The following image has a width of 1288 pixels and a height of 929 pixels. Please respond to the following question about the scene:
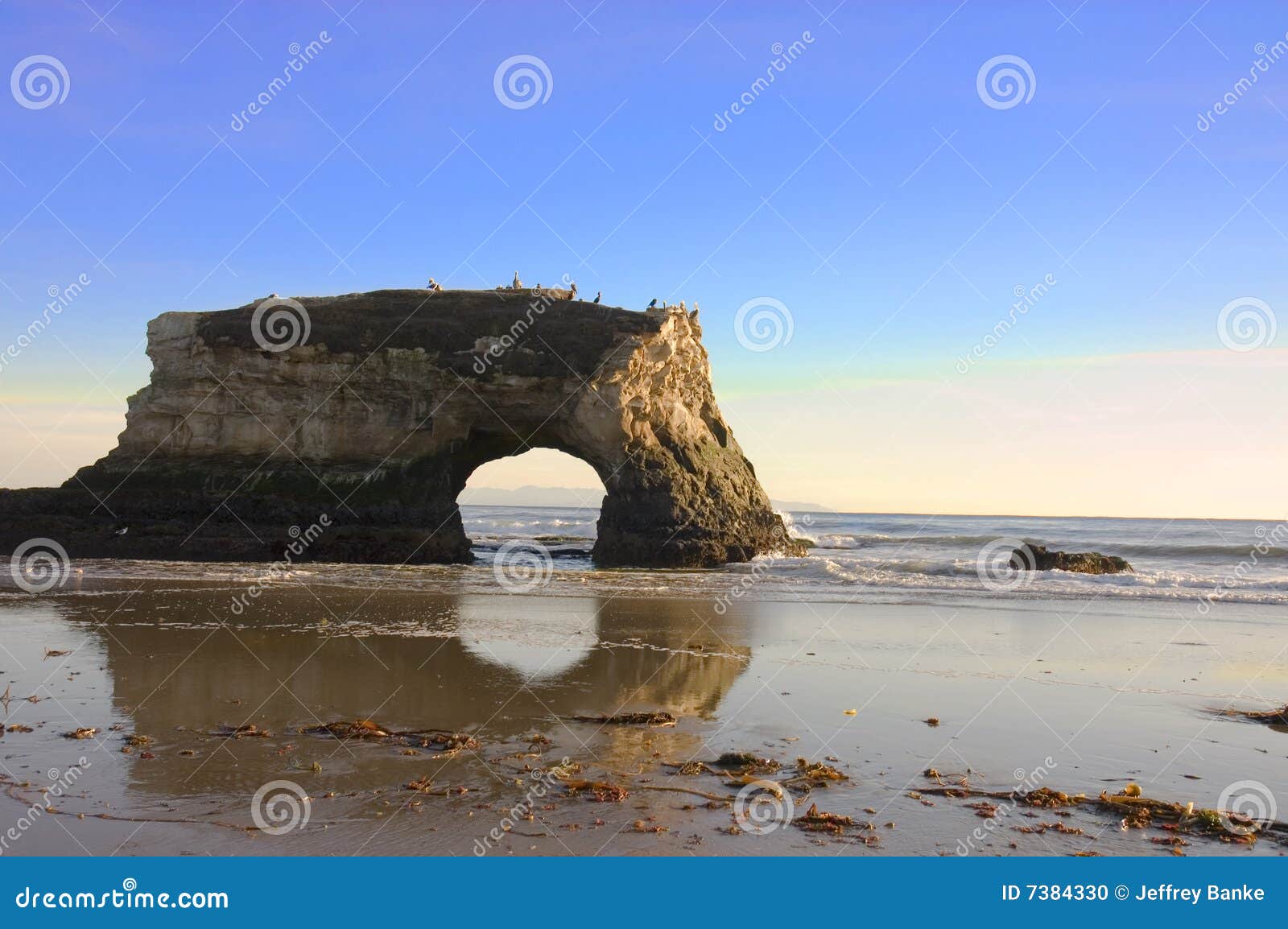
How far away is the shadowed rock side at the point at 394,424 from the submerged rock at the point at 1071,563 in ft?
25.5

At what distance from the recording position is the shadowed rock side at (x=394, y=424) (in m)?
26.7

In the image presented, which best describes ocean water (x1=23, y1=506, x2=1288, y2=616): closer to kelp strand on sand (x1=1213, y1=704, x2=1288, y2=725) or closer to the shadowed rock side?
the shadowed rock side

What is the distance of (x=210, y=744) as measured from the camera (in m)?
6.94

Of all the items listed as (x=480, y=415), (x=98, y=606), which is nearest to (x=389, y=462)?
(x=480, y=415)

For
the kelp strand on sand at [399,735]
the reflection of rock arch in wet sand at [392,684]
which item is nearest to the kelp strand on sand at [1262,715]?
the reflection of rock arch in wet sand at [392,684]

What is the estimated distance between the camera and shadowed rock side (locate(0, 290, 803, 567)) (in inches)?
1051

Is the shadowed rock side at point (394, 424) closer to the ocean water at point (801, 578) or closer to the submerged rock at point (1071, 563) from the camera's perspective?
the ocean water at point (801, 578)

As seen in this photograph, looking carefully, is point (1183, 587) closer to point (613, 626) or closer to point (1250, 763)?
point (613, 626)

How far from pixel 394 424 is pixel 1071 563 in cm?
1898

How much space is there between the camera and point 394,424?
2805 cm

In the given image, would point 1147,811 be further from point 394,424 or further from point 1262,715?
point 394,424

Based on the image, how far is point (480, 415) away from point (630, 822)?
77.8 ft

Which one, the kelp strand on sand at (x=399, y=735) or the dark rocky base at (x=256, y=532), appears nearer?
the kelp strand on sand at (x=399, y=735)

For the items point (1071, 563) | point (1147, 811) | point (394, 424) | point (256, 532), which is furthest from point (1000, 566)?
point (1147, 811)
